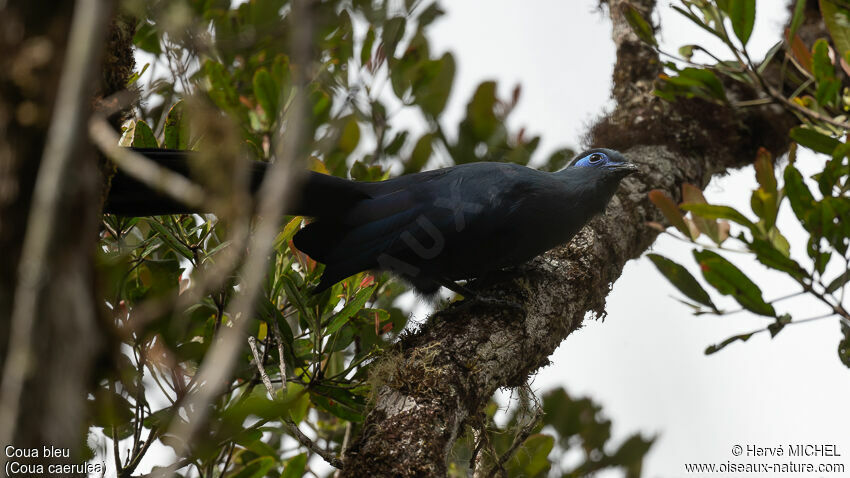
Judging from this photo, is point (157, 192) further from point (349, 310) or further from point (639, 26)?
point (639, 26)

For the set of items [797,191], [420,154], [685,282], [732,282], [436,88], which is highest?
[436,88]

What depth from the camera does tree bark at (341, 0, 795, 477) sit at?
279 centimetres

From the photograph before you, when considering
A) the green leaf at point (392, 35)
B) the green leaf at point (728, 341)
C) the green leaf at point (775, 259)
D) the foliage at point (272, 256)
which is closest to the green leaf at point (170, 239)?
the foliage at point (272, 256)

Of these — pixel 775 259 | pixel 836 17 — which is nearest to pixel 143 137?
pixel 775 259

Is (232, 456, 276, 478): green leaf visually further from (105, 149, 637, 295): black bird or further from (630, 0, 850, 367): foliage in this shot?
(630, 0, 850, 367): foliage

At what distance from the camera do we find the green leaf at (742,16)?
10.8 feet

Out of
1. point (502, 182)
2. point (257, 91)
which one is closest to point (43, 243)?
point (502, 182)

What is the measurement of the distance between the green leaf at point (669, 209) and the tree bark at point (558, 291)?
0.78 meters

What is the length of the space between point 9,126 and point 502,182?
2.97 metres

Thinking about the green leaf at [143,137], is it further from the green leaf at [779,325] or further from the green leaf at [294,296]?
the green leaf at [779,325]

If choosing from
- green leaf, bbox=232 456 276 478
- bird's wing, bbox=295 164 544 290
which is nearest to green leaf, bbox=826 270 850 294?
bird's wing, bbox=295 164 544 290

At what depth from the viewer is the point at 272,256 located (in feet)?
12.5

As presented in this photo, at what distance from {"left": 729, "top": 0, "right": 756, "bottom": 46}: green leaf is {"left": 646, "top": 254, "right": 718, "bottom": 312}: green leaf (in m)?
1.14

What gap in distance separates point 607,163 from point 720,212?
1345mm
